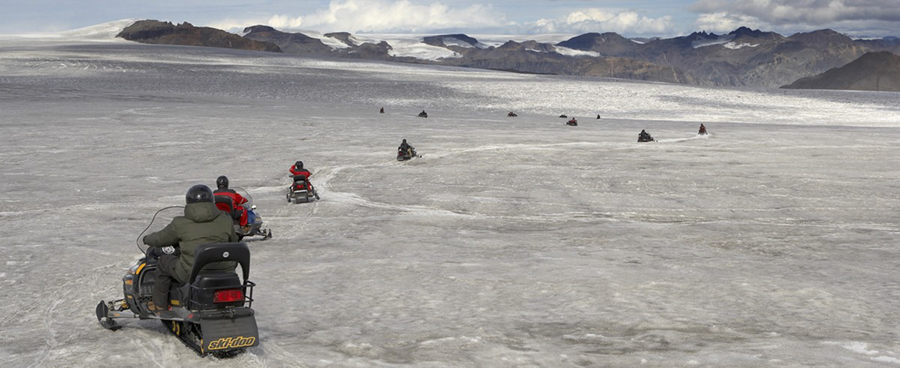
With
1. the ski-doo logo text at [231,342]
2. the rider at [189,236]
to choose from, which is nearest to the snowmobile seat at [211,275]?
the rider at [189,236]

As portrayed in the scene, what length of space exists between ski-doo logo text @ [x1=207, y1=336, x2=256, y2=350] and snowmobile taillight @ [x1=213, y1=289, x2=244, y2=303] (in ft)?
1.04

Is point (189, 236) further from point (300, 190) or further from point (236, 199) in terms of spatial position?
point (300, 190)

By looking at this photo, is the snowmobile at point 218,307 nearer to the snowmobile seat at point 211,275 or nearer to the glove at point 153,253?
the snowmobile seat at point 211,275

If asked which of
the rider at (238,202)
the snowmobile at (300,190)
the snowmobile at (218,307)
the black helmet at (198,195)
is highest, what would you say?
the black helmet at (198,195)

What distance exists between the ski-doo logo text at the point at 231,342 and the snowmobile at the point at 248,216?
6.45 metres

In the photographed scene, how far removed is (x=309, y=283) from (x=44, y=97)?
166 ft

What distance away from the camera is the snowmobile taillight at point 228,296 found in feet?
23.1

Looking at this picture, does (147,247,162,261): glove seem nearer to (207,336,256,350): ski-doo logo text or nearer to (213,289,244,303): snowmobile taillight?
(213,289,244,303): snowmobile taillight

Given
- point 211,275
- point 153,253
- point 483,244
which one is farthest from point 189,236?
point 483,244

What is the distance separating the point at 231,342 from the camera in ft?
23.0

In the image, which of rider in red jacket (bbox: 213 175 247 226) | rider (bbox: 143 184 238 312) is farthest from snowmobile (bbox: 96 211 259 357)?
rider in red jacket (bbox: 213 175 247 226)

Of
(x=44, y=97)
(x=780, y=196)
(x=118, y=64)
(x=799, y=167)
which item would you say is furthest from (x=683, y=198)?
(x=118, y=64)

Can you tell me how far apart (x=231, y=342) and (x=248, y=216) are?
706 cm

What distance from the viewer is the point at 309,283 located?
10500 mm
